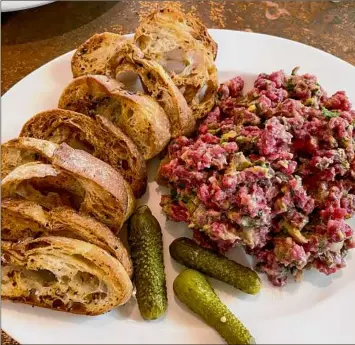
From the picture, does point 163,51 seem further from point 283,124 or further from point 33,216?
point 33,216

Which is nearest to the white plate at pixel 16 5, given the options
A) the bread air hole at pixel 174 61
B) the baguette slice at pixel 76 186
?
A: the bread air hole at pixel 174 61

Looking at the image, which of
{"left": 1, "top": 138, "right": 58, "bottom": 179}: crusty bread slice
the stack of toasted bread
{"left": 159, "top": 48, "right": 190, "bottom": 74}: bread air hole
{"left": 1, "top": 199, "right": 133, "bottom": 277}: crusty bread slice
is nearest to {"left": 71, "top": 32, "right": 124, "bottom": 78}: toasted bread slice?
the stack of toasted bread

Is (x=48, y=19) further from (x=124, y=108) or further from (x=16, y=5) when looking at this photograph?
(x=124, y=108)

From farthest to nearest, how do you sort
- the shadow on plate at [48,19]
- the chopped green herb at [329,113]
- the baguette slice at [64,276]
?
the shadow on plate at [48,19]
the chopped green herb at [329,113]
the baguette slice at [64,276]

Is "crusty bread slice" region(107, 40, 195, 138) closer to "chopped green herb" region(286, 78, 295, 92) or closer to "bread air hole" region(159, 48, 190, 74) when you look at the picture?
"bread air hole" region(159, 48, 190, 74)

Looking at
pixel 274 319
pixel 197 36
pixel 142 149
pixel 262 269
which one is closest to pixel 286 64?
pixel 197 36

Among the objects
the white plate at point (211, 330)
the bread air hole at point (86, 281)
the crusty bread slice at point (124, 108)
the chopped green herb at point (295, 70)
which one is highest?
the chopped green herb at point (295, 70)

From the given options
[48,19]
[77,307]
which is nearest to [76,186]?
[77,307]

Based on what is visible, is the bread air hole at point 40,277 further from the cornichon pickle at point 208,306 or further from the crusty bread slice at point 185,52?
the crusty bread slice at point 185,52

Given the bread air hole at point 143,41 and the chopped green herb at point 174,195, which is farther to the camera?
the bread air hole at point 143,41
